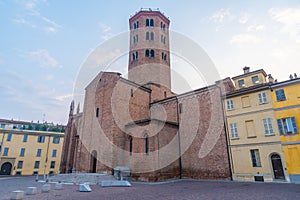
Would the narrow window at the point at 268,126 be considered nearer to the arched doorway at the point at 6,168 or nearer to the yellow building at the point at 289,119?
the yellow building at the point at 289,119

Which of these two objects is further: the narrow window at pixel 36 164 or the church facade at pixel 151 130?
the narrow window at pixel 36 164

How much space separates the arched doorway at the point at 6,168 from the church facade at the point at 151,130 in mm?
18763

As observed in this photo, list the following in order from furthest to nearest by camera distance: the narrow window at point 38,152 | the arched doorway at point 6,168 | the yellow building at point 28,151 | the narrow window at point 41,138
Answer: the narrow window at point 41,138 < the narrow window at point 38,152 < the yellow building at point 28,151 < the arched doorway at point 6,168

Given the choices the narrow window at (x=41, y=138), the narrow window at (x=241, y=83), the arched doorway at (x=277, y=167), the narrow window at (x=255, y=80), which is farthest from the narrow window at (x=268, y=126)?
the narrow window at (x=41, y=138)

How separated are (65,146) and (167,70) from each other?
20446 millimetres

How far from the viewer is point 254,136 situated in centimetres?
1555

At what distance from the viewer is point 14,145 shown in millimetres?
32625

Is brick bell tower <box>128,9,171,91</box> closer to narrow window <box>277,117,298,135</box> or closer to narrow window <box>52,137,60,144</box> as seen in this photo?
narrow window <box>277,117,298,135</box>

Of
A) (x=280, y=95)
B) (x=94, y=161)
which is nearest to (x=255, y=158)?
(x=280, y=95)

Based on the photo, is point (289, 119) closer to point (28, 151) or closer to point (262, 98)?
point (262, 98)

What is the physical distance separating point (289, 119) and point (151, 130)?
11056 mm

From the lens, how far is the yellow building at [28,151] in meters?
31.8

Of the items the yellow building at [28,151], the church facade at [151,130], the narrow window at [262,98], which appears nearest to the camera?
the narrow window at [262,98]

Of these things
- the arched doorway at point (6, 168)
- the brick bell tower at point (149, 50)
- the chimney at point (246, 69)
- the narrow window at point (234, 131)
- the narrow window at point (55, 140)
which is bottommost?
the arched doorway at point (6, 168)
